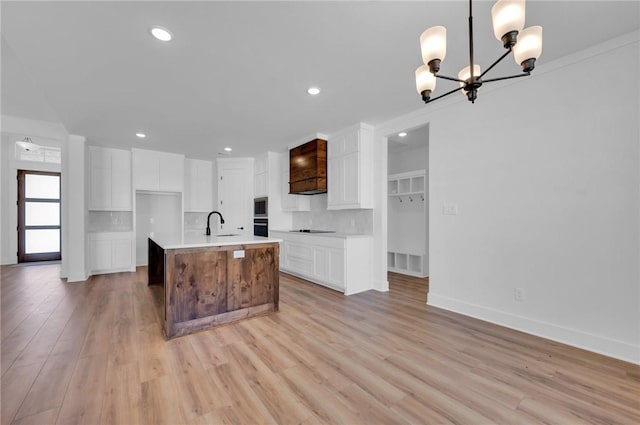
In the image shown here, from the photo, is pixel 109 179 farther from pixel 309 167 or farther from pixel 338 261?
pixel 338 261

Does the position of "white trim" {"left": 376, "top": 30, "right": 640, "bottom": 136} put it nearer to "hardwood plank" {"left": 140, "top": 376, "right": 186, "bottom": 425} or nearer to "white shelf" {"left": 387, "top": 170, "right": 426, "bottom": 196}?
"white shelf" {"left": 387, "top": 170, "right": 426, "bottom": 196}

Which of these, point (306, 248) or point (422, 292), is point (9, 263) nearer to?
point (306, 248)

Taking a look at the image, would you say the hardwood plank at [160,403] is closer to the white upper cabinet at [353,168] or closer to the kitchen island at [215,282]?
the kitchen island at [215,282]

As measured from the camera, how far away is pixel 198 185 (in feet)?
21.8

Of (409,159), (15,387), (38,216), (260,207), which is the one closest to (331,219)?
(260,207)

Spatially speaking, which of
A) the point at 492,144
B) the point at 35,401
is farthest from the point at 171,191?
the point at 492,144

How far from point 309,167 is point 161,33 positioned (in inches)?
120

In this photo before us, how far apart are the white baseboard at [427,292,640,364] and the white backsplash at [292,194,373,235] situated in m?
1.64

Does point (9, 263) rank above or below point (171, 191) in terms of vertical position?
below

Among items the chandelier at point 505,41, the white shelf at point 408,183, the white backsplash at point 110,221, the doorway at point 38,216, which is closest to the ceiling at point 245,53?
the chandelier at point 505,41

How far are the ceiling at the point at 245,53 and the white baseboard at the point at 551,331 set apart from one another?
97.2 inches

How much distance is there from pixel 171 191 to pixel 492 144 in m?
6.01

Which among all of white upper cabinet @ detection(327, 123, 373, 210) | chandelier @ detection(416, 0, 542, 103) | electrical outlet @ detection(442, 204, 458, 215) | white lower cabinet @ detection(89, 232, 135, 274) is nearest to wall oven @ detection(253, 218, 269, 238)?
white upper cabinet @ detection(327, 123, 373, 210)

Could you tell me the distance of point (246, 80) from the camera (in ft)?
9.20
